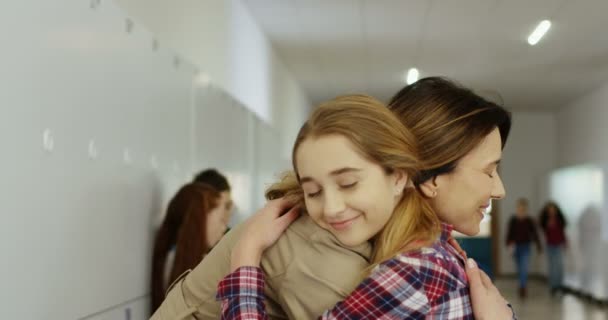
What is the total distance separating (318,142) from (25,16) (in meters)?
1.11

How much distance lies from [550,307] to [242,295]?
11.4 meters

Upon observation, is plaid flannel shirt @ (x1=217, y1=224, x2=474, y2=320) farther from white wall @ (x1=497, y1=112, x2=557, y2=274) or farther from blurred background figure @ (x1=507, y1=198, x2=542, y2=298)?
white wall @ (x1=497, y1=112, x2=557, y2=274)

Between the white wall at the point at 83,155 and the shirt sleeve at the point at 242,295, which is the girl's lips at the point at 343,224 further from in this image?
the white wall at the point at 83,155

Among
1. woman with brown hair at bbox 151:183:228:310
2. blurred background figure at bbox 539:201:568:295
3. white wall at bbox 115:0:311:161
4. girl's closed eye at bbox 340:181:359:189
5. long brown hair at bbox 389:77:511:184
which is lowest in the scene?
blurred background figure at bbox 539:201:568:295

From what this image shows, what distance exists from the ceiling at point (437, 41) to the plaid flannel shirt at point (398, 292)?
22.0ft

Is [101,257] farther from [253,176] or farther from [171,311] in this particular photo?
[253,176]

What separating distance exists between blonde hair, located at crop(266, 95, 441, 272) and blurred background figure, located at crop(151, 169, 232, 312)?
210cm

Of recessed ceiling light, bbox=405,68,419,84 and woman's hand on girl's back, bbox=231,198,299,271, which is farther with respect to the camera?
recessed ceiling light, bbox=405,68,419,84

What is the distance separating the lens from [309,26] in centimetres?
927

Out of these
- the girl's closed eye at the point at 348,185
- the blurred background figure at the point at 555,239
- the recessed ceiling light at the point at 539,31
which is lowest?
the blurred background figure at the point at 555,239

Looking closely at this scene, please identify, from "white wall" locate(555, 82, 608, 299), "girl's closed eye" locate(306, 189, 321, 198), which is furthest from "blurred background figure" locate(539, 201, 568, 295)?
"girl's closed eye" locate(306, 189, 321, 198)

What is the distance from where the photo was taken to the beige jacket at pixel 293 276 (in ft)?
5.43

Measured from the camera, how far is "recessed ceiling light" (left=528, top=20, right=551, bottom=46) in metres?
8.98

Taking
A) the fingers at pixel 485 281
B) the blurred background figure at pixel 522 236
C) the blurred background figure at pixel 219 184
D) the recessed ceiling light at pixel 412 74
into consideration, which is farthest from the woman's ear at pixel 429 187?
the blurred background figure at pixel 522 236
